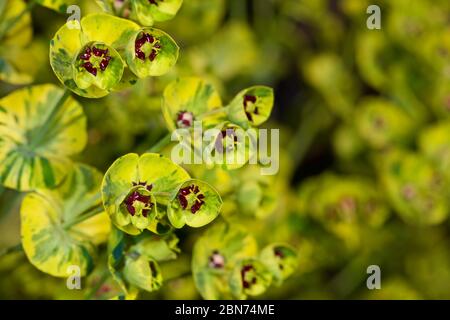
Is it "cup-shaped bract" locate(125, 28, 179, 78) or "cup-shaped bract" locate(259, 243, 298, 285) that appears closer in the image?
"cup-shaped bract" locate(125, 28, 179, 78)

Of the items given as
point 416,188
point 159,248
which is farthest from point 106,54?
point 416,188

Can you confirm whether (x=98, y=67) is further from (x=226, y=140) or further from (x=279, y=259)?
(x=279, y=259)

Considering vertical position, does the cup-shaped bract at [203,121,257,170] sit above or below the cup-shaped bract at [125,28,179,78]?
below

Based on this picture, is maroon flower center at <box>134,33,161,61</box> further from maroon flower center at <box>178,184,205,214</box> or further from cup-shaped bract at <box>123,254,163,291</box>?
cup-shaped bract at <box>123,254,163,291</box>

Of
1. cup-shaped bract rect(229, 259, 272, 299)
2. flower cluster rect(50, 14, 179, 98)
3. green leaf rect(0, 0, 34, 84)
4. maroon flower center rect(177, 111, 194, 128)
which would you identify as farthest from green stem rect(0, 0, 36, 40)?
cup-shaped bract rect(229, 259, 272, 299)

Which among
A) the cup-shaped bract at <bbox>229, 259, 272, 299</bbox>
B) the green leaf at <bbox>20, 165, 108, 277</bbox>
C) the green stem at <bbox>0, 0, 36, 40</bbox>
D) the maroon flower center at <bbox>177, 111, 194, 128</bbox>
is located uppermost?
the green stem at <bbox>0, 0, 36, 40</bbox>
